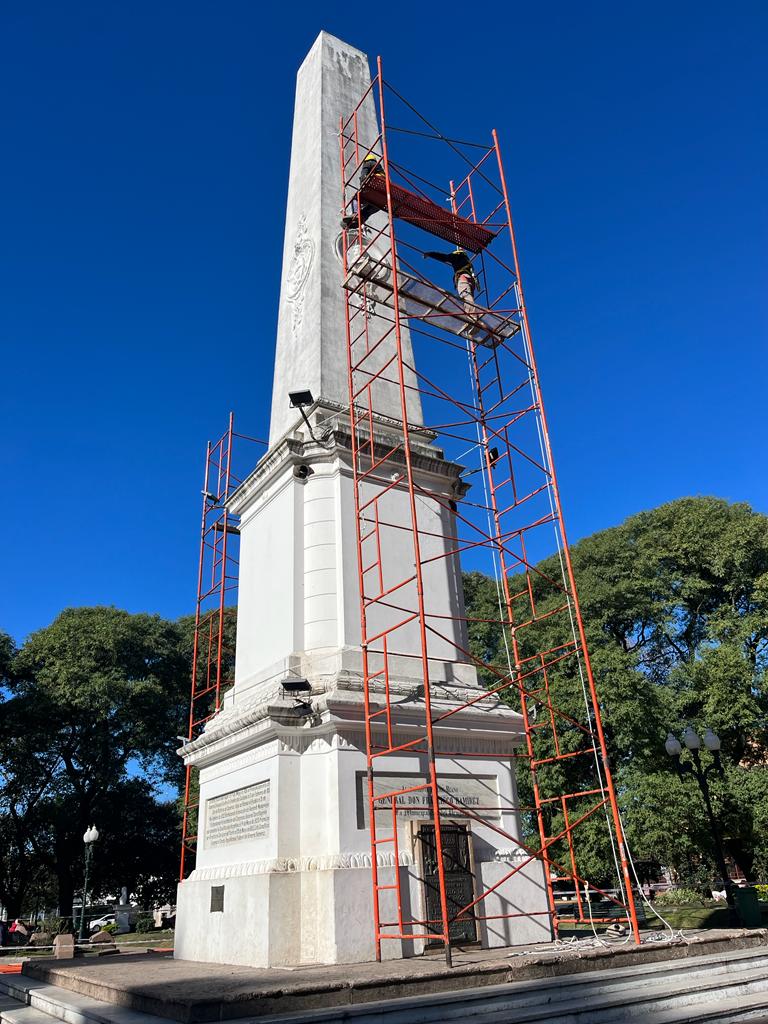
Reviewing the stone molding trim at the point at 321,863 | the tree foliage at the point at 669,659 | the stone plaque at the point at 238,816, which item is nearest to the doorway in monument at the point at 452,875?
the stone molding trim at the point at 321,863

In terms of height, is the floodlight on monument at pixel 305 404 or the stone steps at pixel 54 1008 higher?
the floodlight on monument at pixel 305 404

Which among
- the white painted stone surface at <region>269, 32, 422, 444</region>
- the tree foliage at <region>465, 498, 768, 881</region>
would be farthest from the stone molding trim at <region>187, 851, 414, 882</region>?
the tree foliage at <region>465, 498, 768, 881</region>

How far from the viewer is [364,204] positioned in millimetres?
14078

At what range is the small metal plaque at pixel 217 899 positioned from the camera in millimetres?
10670

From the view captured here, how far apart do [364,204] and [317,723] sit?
9.01m

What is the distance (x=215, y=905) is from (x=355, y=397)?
810 centimetres

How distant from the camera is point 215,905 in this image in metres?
10.8

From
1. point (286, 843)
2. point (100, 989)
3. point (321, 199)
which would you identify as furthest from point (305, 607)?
point (321, 199)

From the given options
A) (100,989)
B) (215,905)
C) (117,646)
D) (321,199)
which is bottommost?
(100,989)

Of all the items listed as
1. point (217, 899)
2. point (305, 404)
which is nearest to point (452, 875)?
point (217, 899)

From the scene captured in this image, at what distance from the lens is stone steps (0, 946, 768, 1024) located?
639cm

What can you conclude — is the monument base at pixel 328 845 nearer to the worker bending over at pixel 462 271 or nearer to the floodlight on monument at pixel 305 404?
the floodlight on monument at pixel 305 404

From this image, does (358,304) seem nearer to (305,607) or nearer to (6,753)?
(305,607)

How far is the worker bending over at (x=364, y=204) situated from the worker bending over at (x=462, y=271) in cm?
157
